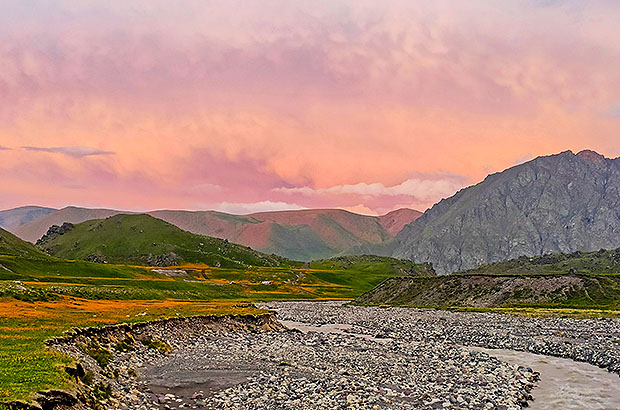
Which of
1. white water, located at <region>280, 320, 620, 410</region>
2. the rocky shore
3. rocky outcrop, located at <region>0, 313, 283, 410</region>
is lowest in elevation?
the rocky shore

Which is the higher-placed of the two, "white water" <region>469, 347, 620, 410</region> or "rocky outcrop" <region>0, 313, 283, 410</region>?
"rocky outcrop" <region>0, 313, 283, 410</region>

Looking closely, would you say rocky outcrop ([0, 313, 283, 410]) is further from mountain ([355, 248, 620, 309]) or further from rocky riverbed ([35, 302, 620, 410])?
mountain ([355, 248, 620, 309])

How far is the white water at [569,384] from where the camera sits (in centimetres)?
2966

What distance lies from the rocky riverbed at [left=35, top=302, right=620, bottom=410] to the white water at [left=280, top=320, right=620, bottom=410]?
1182 mm

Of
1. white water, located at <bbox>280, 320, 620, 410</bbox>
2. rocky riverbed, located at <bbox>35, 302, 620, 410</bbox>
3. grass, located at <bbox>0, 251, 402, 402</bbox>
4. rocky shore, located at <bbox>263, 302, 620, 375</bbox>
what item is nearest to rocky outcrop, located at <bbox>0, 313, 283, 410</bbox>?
rocky riverbed, located at <bbox>35, 302, 620, 410</bbox>

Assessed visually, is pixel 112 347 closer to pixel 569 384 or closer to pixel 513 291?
pixel 569 384

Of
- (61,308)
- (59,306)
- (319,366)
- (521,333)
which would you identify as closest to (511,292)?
(521,333)

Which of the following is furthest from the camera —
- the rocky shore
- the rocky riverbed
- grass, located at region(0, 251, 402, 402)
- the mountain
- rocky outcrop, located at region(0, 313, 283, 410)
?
the mountain

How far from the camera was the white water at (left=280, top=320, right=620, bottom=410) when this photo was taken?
29656 mm

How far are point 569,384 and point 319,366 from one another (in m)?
18.4

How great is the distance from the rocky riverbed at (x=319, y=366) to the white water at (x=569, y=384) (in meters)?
1.18

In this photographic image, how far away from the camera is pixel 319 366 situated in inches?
1518

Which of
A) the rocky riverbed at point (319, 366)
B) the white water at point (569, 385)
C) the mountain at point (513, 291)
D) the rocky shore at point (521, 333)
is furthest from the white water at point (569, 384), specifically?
the mountain at point (513, 291)

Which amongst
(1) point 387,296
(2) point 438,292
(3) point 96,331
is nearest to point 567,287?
(2) point 438,292
